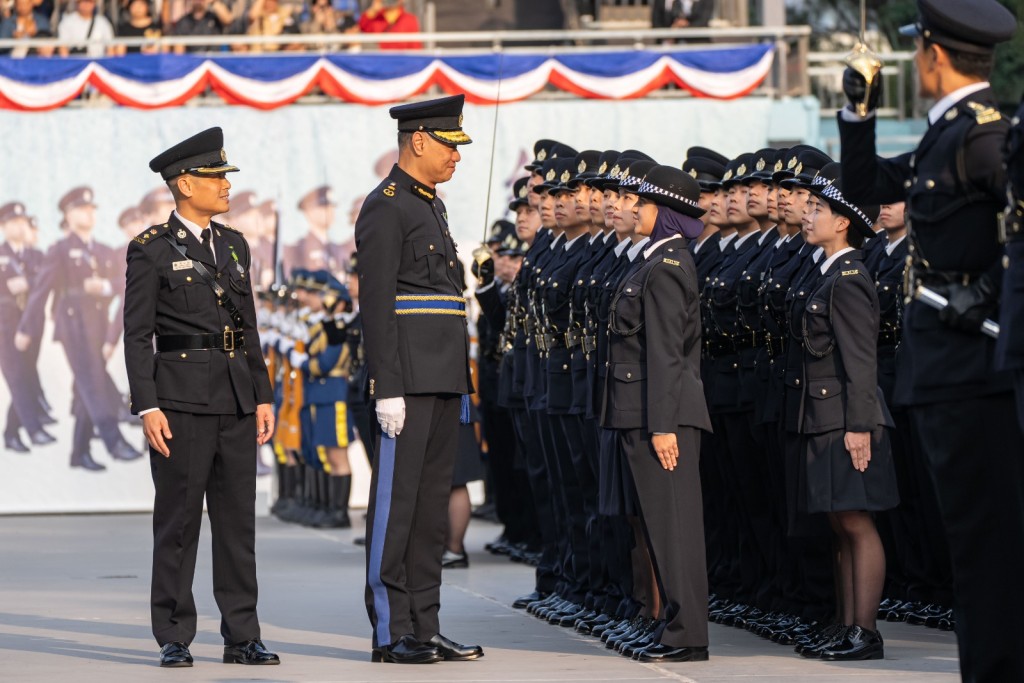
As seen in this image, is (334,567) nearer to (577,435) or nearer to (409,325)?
(577,435)

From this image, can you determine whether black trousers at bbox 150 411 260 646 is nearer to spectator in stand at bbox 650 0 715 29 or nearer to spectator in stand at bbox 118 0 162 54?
spectator in stand at bbox 118 0 162 54

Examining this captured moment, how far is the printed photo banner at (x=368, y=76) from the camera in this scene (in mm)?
16500

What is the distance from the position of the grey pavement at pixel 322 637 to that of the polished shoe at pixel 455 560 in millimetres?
69

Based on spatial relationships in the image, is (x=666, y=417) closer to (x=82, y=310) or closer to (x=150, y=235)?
Answer: (x=150, y=235)

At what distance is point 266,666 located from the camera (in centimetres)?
757

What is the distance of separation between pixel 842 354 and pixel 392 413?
1762mm

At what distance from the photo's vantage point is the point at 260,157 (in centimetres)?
1669

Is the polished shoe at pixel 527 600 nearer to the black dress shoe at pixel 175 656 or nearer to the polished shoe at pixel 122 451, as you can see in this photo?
the black dress shoe at pixel 175 656

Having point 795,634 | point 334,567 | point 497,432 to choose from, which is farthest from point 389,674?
point 497,432

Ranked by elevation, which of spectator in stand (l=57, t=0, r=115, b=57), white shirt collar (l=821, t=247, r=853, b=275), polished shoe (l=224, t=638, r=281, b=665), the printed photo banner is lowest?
polished shoe (l=224, t=638, r=281, b=665)

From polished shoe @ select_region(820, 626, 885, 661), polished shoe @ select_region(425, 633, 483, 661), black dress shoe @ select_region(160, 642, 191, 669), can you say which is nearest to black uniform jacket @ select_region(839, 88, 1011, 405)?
polished shoe @ select_region(820, 626, 885, 661)

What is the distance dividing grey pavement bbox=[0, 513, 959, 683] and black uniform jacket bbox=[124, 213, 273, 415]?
3.45 ft

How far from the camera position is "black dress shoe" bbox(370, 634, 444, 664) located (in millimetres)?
7504

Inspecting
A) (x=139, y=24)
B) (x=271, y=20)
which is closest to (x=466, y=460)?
(x=271, y=20)
